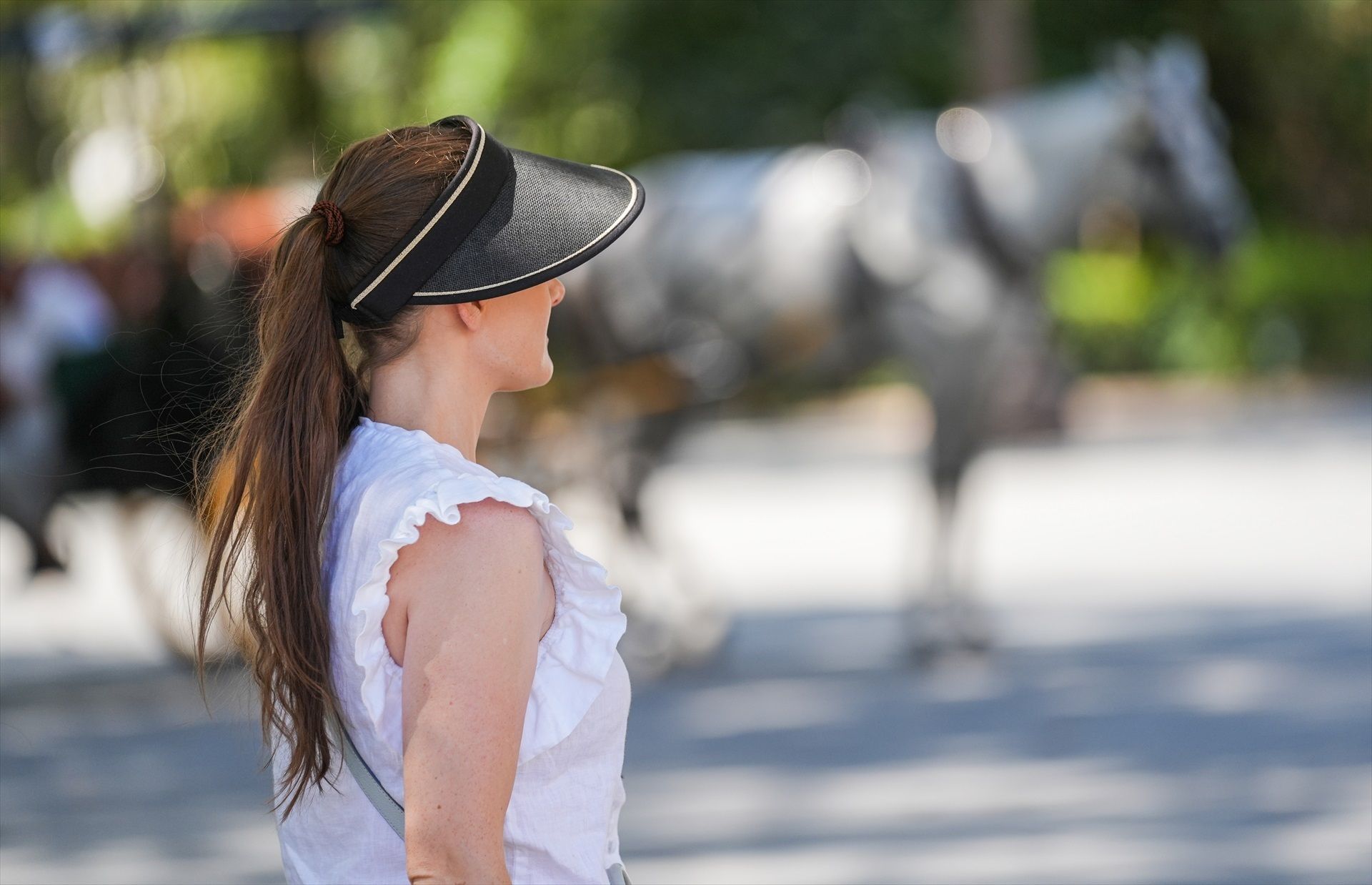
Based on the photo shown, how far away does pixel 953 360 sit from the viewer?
26.1 feet

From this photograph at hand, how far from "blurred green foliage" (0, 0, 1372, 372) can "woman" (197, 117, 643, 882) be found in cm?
1917

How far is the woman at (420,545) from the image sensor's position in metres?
1.71

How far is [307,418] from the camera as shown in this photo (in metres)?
1.89

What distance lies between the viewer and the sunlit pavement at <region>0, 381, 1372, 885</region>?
5254mm

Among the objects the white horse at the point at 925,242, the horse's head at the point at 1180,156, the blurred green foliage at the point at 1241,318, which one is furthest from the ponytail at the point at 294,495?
the blurred green foliage at the point at 1241,318

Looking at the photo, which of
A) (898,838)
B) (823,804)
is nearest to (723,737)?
(823,804)

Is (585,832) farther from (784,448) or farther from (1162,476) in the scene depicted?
(784,448)

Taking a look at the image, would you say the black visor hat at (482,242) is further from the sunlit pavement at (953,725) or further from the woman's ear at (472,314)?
the sunlit pavement at (953,725)

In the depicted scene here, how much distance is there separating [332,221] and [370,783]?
0.60 metres

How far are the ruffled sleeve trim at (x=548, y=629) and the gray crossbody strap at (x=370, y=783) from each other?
7 cm

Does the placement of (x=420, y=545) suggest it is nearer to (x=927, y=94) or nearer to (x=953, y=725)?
(x=953, y=725)

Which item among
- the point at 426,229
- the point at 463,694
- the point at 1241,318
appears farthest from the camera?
the point at 1241,318

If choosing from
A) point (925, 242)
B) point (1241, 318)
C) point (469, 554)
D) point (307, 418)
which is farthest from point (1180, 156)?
point (1241, 318)

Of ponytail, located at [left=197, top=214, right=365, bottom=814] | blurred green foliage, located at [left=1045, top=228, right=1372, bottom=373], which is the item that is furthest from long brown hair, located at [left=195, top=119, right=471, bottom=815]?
blurred green foliage, located at [left=1045, top=228, right=1372, bottom=373]
